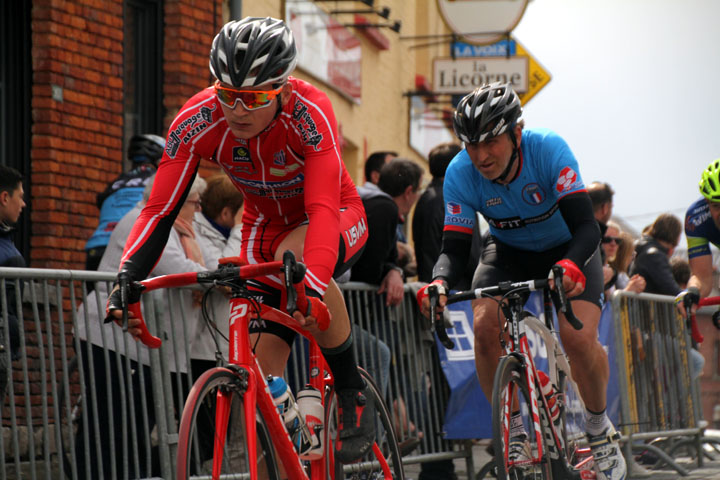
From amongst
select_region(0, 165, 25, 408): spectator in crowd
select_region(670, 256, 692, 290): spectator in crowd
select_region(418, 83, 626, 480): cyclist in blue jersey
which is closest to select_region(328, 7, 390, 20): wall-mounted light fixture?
select_region(670, 256, 692, 290): spectator in crowd

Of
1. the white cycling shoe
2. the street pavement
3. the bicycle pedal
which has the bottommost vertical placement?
the street pavement

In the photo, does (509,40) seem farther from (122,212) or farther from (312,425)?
(312,425)

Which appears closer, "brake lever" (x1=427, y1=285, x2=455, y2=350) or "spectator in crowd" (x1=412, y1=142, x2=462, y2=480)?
"brake lever" (x1=427, y1=285, x2=455, y2=350)

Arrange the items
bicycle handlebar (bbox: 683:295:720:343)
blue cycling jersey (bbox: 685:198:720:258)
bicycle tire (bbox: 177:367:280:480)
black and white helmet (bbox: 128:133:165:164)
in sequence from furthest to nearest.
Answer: black and white helmet (bbox: 128:133:165:164), blue cycling jersey (bbox: 685:198:720:258), bicycle handlebar (bbox: 683:295:720:343), bicycle tire (bbox: 177:367:280:480)

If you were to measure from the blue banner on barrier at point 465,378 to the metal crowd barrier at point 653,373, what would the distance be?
3.46 ft

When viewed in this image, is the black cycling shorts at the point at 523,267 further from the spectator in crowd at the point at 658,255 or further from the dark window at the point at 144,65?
the dark window at the point at 144,65

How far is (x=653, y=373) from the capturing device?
33.1 ft

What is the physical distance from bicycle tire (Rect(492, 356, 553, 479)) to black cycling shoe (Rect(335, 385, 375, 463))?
570mm

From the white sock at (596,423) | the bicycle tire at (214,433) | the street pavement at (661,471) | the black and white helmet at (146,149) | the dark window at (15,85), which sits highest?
the dark window at (15,85)

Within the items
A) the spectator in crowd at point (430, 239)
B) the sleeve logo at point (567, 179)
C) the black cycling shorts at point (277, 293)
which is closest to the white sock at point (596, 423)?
the sleeve logo at point (567, 179)

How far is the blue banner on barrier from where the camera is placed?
8602 mm

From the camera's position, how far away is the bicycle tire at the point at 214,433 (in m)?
4.10

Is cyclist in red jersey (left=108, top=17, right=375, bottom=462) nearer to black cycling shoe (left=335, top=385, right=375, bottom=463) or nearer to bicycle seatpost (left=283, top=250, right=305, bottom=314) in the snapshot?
black cycling shoe (left=335, top=385, right=375, bottom=463)

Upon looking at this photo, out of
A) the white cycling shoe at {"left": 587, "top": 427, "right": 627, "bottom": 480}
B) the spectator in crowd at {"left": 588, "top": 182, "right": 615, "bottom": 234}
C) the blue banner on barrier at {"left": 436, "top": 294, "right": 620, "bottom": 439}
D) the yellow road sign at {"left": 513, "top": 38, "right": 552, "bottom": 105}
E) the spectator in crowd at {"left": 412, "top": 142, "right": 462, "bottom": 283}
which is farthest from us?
the yellow road sign at {"left": 513, "top": 38, "right": 552, "bottom": 105}
